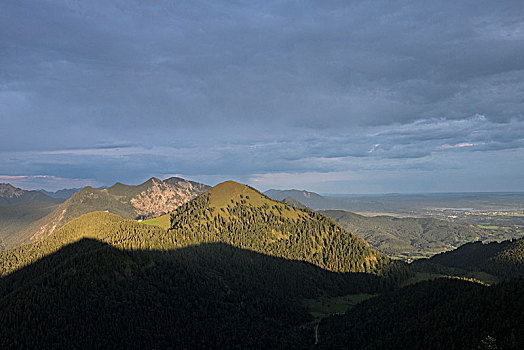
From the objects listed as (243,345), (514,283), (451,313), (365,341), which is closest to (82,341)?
(243,345)

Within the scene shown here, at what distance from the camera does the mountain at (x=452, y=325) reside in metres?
126

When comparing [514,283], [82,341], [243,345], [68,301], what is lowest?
[243,345]

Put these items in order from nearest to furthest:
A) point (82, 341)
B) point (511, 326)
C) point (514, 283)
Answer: point (511, 326)
point (514, 283)
point (82, 341)

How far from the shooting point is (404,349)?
5886 inches

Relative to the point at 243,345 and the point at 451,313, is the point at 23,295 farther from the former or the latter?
the point at 451,313

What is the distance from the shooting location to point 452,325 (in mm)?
147625

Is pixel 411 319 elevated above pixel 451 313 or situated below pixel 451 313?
below

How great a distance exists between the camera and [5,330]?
169 metres

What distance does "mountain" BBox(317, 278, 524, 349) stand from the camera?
126 m

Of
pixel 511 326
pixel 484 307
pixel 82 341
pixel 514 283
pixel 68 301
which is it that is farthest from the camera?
Answer: pixel 68 301

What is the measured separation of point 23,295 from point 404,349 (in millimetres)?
213055

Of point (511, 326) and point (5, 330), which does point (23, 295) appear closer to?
point (5, 330)

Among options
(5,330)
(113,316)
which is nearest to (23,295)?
(5,330)

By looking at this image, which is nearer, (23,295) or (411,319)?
(411,319)
